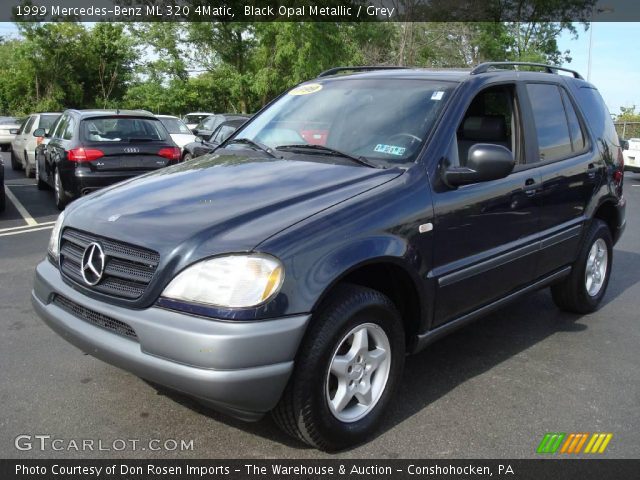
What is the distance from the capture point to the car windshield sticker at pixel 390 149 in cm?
342

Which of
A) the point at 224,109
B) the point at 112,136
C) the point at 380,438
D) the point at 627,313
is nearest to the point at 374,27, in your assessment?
the point at 224,109

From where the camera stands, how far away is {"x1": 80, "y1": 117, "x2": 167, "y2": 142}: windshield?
9273mm

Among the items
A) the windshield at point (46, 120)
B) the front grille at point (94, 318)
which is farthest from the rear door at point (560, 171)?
the windshield at point (46, 120)

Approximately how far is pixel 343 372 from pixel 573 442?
4.03 ft

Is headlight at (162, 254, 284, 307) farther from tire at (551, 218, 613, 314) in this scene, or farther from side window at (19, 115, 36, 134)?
side window at (19, 115, 36, 134)

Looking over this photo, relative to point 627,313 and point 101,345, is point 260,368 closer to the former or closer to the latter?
point 101,345

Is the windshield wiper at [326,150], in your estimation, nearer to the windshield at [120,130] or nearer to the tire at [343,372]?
the tire at [343,372]

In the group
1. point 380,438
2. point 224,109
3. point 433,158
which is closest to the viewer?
point 380,438

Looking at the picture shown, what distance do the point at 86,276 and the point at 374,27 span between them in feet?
90.8

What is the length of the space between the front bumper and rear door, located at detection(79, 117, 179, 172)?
687 centimetres

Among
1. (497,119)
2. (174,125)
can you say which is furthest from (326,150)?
(174,125)

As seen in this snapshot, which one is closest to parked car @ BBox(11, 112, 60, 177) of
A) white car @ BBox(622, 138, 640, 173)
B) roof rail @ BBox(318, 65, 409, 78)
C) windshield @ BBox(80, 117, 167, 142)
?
windshield @ BBox(80, 117, 167, 142)

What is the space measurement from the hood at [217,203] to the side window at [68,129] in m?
6.57

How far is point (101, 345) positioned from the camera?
9.00ft
